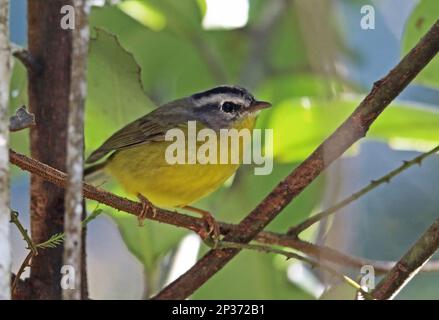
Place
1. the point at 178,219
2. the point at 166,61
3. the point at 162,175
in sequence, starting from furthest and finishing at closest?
the point at 166,61, the point at 162,175, the point at 178,219

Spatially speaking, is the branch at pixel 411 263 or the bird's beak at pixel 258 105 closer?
the branch at pixel 411 263

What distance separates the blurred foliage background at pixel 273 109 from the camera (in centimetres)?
222

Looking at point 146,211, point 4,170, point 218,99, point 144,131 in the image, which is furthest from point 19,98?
point 4,170

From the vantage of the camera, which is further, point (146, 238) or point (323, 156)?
point (146, 238)

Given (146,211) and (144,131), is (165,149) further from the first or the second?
(146,211)

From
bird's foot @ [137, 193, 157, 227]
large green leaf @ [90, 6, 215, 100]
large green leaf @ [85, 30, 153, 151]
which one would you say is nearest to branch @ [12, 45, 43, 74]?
large green leaf @ [85, 30, 153, 151]

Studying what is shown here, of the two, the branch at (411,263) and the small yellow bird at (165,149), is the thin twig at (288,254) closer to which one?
the branch at (411,263)

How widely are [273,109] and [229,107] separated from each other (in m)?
0.16

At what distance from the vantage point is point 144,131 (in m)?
2.51

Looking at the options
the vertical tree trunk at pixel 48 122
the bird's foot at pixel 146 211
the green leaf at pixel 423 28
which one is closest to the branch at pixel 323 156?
the bird's foot at pixel 146 211

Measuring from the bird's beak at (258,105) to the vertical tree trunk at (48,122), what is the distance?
2.33 feet
